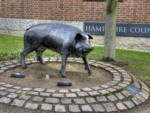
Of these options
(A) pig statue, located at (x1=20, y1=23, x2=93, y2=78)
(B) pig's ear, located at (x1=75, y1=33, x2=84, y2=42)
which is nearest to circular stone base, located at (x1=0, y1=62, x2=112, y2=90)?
(A) pig statue, located at (x1=20, y1=23, x2=93, y2=78)

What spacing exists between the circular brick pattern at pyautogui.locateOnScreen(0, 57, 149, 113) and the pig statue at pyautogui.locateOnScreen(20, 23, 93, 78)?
0.70 meters

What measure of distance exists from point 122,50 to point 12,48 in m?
3.54

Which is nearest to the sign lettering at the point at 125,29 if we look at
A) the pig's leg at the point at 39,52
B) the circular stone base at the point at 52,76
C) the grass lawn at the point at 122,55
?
the grass lawn at the point at 122,55

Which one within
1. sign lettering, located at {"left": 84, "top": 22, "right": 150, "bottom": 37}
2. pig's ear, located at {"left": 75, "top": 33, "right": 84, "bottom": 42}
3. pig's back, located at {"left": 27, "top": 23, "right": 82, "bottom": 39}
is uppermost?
pig's back, located at {"left": 27, "top": 23, "right": 82, "bottom": 39}

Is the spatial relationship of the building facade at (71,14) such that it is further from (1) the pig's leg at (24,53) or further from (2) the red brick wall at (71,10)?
(1) the pig's leg at (24,53)

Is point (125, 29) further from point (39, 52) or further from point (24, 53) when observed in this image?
point (24, 53)

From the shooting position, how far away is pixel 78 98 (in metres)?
4.84

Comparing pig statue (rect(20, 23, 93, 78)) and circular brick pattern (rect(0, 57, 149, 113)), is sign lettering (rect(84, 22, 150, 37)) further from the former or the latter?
circular brick pattern (rect(0, 57, 149, 113))

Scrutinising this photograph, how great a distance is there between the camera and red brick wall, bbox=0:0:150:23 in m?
10.5

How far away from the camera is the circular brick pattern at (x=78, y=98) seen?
466cm

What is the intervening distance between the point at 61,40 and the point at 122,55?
4432mm

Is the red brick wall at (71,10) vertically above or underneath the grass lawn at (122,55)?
above

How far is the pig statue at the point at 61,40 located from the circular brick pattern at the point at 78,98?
2.29 feet

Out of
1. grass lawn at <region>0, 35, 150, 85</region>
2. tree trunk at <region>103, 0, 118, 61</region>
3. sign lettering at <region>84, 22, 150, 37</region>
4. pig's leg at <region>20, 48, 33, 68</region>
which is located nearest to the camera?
pig's leg at <region>20, 48, 33, 68</region>
